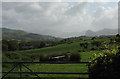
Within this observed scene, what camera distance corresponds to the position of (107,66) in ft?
13.1

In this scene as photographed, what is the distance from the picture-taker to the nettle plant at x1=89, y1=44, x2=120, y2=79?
3692mm

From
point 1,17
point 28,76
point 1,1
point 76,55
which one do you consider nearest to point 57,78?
point 28,76

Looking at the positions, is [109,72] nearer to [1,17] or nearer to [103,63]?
[103,63]

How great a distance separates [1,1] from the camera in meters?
5.91

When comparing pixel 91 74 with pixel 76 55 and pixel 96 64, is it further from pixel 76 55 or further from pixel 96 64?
pixel 76 55

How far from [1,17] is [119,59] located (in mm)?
4881

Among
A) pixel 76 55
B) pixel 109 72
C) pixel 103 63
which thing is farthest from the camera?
pixel 76 55

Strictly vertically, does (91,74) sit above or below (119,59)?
below

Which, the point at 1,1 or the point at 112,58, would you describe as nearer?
the point at 112,58

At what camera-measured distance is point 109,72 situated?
3.84 metres

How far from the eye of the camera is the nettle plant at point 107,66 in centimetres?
369

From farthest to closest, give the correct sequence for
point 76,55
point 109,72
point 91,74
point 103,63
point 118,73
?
1. point 76,55
2. point 91,74
3. point 103,63
4. point 109,72
5. point 118,73

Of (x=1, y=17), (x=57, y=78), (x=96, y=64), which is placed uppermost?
(x=1, y=17)

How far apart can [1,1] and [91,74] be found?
4.76 metres
